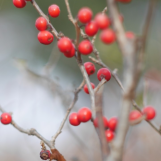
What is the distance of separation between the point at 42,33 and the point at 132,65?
0.44m

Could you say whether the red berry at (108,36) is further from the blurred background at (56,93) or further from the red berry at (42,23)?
the red berry at (42,23)

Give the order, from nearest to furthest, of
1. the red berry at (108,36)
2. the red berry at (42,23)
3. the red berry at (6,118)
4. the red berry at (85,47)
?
the red berry at (108,36) < the red berry at (85,47) < the red berry at (42,23) < the red berry at (6,118)

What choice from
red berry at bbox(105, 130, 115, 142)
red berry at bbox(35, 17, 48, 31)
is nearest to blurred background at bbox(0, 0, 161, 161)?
red berry at bbox(105, 130, 115, 142)

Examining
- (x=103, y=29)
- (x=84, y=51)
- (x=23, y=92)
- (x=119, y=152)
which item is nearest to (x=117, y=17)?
(x=103, y=29)

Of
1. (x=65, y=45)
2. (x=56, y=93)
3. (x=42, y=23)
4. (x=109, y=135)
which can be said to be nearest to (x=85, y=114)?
(x=109, y=135)

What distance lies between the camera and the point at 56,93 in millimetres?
1684

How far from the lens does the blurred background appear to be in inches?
57.7

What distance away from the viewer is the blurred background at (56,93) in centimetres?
147

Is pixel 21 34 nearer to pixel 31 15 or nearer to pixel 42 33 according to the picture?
pixel 31 15

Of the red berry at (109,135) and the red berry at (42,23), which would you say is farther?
the red berry at (42,23)

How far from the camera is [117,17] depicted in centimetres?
48

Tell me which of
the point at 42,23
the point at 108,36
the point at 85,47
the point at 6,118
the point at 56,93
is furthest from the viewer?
the point at 56,93

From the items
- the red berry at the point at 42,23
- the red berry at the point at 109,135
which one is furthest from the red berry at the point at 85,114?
the red berry at the point at 42,23

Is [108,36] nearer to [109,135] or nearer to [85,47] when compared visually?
[85,47]
